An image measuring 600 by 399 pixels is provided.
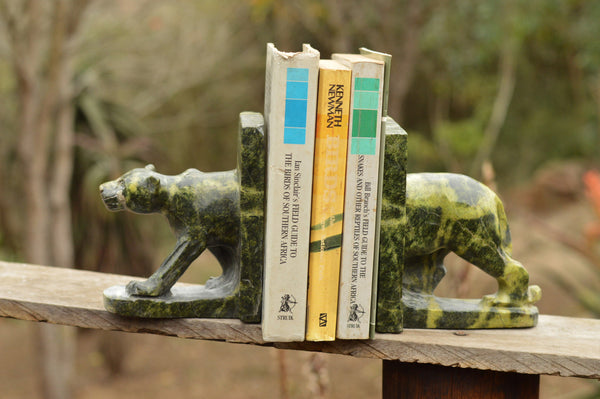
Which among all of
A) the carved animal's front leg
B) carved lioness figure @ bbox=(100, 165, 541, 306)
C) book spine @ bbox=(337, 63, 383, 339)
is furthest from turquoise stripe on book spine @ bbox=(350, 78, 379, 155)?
the carved animal's front leg

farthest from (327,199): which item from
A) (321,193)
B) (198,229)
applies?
(198,229)

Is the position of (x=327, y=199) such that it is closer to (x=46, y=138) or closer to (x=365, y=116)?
(x=365, y=116)

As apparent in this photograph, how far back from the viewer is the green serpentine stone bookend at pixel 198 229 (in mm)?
1264

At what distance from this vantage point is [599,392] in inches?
95.6

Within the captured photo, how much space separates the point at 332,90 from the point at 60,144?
7.18 ft

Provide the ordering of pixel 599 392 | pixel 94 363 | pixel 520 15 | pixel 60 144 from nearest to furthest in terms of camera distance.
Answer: pixel 599 392 < pixel 60 144 < pixel 94 363 < pixel 520 15

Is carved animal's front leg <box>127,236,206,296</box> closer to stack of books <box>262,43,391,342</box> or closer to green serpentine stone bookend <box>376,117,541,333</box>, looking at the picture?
stack of books <box>262,43,391,342</box>

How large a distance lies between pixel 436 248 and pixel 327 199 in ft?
0.88

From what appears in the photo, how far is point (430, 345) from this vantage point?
4.15ft

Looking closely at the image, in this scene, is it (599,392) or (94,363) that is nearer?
(599,392)

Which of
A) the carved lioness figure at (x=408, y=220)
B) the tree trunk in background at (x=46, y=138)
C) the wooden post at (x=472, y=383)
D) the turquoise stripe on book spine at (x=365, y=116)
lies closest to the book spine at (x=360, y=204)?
the turquoise stripe on book spine at (x=365, y=116)

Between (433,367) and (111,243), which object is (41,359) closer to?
(111,243)

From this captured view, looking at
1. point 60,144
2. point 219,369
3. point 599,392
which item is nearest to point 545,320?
point 599,392

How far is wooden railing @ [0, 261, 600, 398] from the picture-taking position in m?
1.25
